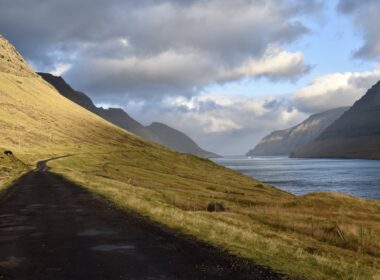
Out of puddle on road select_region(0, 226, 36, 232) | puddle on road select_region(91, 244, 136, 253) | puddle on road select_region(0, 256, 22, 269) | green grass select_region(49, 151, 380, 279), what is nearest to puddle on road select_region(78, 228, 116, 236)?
puddle on road select_region(91, 244, 136, 253)

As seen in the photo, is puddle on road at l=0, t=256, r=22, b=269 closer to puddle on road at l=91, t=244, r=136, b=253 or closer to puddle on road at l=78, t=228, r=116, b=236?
puddle on road at l=91, t=244, r=136, b=253

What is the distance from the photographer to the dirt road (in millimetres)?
14711

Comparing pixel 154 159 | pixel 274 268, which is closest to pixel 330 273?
pixel 274 268

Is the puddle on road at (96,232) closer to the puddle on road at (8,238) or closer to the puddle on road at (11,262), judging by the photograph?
the puddle on road at (8,238)

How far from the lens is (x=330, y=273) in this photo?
1634cm

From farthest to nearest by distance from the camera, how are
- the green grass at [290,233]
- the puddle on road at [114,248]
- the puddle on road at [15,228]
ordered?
the puddle on road at [15,228] < the puddle on road at [114,248] < the green grass at [290,233]

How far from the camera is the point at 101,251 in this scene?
17.9 m

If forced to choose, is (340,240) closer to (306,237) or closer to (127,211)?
(306,237)

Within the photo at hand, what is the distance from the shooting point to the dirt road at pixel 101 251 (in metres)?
14.7

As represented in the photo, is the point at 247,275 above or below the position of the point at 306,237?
above

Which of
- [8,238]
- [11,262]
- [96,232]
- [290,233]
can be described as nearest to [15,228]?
[8,238]

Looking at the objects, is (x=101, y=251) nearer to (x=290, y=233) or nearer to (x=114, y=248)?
(x=114, y=248)

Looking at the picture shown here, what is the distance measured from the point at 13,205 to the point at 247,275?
24.0 metres

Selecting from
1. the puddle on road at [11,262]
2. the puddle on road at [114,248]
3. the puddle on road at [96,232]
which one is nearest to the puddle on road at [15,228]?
the puddle on road at [96,232]
